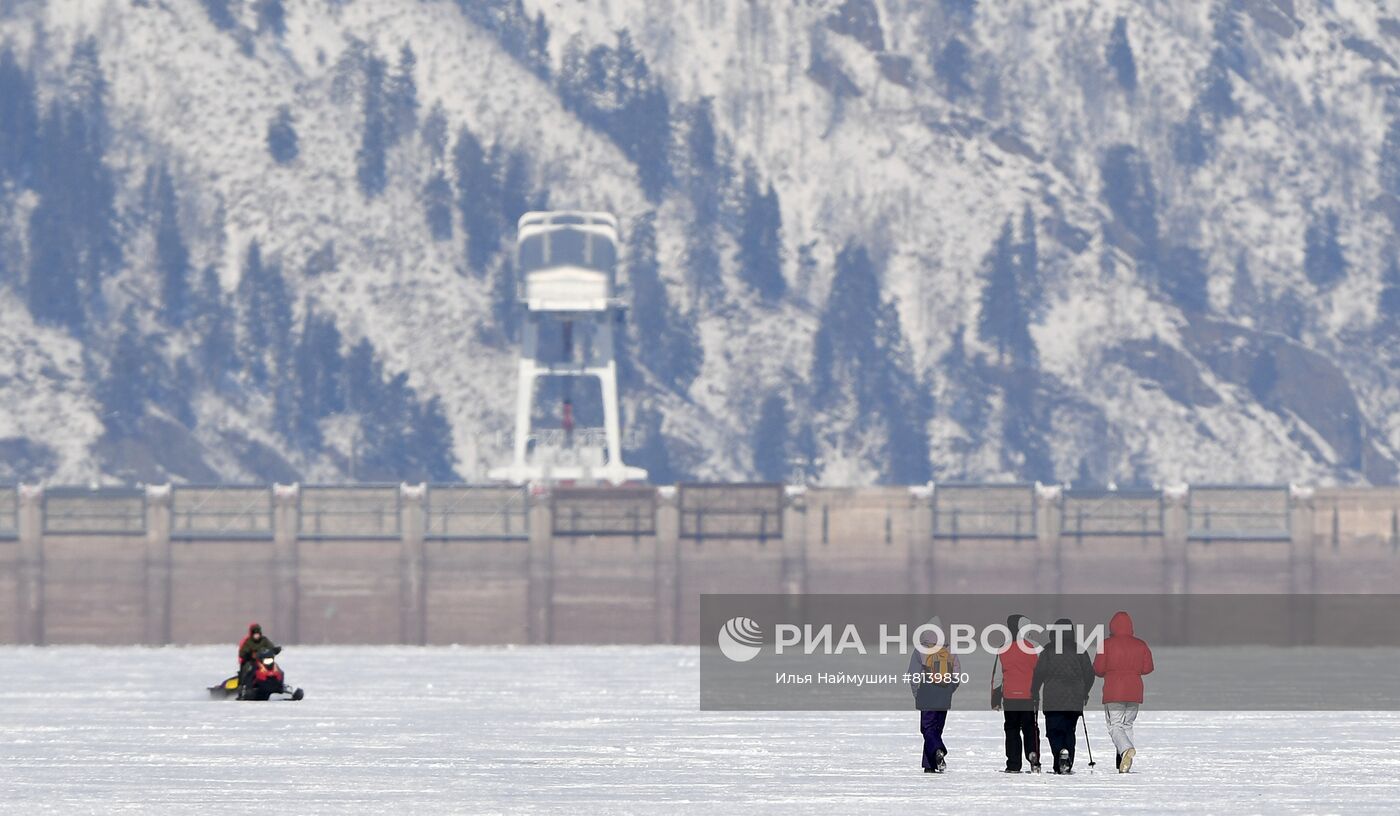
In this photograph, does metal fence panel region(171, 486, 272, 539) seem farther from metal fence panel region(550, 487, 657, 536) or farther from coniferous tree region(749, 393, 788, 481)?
coniferous tree region(749, 393, 788, 481)

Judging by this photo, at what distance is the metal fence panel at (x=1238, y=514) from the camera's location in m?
121

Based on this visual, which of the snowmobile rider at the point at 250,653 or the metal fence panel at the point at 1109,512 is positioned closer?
the snowmobile rider at the point at 250,653

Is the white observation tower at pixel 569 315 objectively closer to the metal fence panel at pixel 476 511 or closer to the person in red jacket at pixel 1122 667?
the metal fence panel at pixel 476 511

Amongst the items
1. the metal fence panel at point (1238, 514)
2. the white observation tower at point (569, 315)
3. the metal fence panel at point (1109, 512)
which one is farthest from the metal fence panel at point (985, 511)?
the white observation tower at point (569, 315)

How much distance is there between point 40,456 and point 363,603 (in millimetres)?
75245

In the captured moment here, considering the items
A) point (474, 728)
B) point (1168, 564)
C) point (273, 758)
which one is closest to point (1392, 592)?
point (1168, 564)

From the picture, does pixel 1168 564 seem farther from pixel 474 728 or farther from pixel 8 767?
pixel 8 767

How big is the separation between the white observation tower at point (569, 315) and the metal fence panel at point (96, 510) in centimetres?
2779

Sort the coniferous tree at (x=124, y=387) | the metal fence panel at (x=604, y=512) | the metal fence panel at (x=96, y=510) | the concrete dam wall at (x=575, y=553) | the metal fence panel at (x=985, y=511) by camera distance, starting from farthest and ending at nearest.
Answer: the coniferous tree at (x=124, y=387) < the metal fence panel at (x=985, y=511) < the metal fence panel at (x=96, y=510) < the metal fence panel at (x=604, y=512) < the concrete dam wall at (x=575, y=553)

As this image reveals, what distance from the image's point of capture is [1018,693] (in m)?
37.6

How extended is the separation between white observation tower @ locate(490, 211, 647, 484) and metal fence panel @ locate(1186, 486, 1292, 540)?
34442 mm

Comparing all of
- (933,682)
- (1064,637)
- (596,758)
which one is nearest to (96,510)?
(596,758)

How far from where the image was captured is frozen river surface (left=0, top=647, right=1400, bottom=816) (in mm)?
35250

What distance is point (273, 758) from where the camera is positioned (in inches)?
1649
